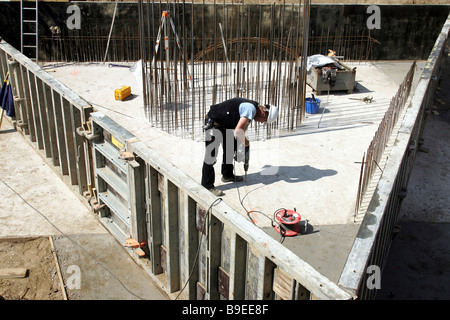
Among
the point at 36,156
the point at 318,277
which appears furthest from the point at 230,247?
the point at 36,156

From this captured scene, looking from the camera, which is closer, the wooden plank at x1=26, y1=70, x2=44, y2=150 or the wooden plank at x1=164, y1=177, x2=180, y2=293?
the wooden plank at x1=164, y1=177, x2=180, y2=293

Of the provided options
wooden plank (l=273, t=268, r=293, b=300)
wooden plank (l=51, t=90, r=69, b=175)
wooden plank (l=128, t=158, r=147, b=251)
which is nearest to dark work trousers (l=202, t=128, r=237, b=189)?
wooden plank (l=128, t=158, r=147, b=251)

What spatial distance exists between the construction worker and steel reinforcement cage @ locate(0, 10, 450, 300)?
1.61 m

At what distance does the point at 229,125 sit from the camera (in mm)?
7289

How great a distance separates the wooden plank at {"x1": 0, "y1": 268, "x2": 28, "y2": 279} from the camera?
5.86m

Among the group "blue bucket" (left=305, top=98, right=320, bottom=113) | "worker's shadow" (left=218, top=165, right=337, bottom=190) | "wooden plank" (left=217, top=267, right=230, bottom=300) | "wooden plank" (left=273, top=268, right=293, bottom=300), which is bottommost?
"worker's shadow" (left=218, top=165, right=337, bottom=190)

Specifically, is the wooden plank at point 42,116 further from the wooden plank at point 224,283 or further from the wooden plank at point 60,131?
the wooden plank at point 224,283

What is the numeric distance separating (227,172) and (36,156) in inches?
138

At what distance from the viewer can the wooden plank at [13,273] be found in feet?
19.2

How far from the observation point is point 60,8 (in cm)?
1418

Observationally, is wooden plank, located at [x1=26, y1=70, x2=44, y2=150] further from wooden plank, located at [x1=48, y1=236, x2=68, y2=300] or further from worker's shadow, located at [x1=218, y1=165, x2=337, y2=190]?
worker's shadow, located at [x1=218, y1=165, x2=337, y2=190]

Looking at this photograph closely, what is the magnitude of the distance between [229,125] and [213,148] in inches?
16.5

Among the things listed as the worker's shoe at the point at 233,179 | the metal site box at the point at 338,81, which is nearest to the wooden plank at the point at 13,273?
the worker's shoe at the point at 233,179
